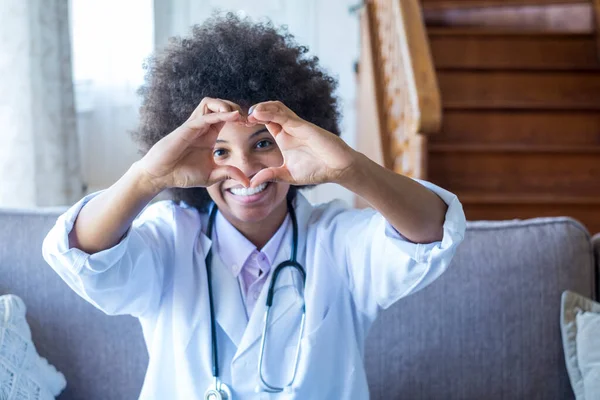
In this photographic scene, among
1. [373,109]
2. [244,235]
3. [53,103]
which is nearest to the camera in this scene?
[244,235]

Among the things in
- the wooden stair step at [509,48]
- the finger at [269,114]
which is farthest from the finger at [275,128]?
the wooden stair step at [509,48]

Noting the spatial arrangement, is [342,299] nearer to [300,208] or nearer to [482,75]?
[300,208]

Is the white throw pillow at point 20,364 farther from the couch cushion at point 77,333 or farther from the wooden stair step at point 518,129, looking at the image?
the wooden stair step at point 518,129

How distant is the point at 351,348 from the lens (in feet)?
4.20

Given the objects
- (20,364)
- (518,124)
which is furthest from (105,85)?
(20,364)

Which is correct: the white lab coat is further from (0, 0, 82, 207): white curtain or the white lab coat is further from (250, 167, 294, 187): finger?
(0, 0, 82, 207): white curtain

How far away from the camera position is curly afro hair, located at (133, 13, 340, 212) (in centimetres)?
128

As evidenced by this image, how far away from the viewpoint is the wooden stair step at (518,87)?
11.9 ft

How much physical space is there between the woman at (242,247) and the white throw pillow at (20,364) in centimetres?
25

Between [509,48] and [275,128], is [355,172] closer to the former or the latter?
[275,128]

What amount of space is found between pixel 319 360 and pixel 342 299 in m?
0.12

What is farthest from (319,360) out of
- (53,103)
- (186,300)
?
(53,103)

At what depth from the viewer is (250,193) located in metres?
1.22

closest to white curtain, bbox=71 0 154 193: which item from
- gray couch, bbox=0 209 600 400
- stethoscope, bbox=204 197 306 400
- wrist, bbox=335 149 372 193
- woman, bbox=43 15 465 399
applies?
gray couch, bbox=0 209 600 400
